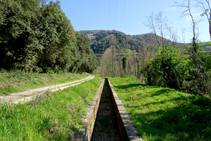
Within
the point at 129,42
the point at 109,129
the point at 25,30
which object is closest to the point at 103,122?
the point at 109,129

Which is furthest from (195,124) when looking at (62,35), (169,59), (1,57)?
(62,35)

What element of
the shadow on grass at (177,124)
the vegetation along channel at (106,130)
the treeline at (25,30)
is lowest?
the vegetation along channel at (106,130)

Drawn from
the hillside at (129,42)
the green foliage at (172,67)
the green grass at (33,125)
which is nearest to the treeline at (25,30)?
the green grass at (33,125)

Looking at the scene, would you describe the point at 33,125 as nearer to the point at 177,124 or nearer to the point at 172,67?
the point at 177,124

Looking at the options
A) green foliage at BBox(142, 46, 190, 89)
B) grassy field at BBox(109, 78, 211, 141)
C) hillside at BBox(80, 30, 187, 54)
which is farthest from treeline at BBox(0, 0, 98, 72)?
hillside at BBox(80, 30, 187, 54)

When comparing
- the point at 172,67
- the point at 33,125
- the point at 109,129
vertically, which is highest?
the point at 172,67

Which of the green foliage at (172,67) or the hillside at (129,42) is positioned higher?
the hillside at (129,42)

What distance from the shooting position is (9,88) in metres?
8.31

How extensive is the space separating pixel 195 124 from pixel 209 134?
1.90 feet

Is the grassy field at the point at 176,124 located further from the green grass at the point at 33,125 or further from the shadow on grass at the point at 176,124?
the green grass at the point at 33,125

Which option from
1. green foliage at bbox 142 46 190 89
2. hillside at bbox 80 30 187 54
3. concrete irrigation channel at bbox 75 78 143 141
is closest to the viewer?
concrete irrigation channel at bbox 75 78 143 141

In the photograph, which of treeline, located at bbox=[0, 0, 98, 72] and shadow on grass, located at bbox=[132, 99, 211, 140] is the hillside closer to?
treeline, located at bbox=[0, 0, 98, 72]

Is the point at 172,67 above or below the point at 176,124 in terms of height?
above

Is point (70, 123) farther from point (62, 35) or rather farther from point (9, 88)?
point (62, 35)
